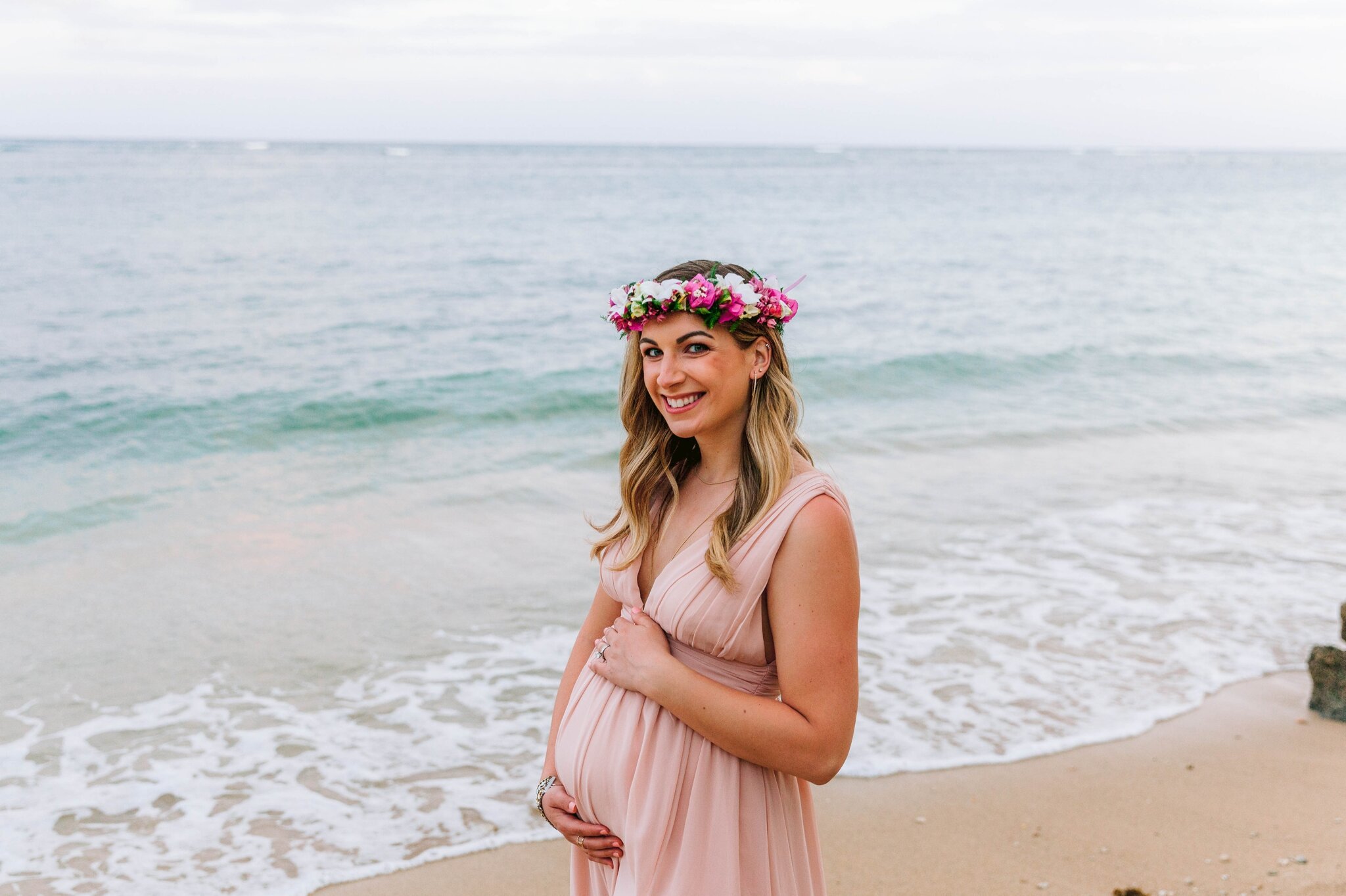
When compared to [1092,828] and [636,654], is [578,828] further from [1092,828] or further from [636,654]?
[1092,828]

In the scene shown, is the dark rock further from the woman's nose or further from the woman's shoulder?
the woman's nose

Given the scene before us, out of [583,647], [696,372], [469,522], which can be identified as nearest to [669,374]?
[696,372]

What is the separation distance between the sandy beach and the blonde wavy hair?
2.69m

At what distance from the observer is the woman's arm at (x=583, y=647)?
277 centimetres

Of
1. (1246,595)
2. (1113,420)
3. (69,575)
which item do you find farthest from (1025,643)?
(1113,420)

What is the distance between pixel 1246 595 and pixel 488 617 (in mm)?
5659

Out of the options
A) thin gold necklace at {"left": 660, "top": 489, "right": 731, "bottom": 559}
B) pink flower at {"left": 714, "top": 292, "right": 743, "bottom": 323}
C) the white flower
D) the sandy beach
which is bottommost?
the sandy beach

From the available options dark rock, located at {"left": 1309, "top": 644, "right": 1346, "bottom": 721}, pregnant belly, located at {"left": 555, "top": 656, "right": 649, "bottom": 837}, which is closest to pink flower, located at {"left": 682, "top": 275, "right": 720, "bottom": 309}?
pregnant belly, located at {"left": 555, "top": 656, "right": 649, "bottom": 837}

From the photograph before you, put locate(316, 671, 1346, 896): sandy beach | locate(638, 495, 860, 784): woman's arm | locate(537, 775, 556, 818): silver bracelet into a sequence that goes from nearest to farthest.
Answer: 1. locate(638, 495, 860, 784): woman's arm
2. locate(537, 775, 556, 818): silver bracelet
3. locate(316, 671, 1346, 896): sandy beach

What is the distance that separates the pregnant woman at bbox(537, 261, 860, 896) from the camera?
2270 mm

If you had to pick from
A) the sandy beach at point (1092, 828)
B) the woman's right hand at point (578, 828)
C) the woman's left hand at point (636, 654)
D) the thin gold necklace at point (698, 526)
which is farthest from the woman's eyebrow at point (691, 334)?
the sandy beach at point (1092, 828)

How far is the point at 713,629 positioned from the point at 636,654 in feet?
0.63

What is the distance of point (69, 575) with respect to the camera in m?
8.55

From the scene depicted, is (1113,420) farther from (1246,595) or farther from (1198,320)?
(1198,320)
